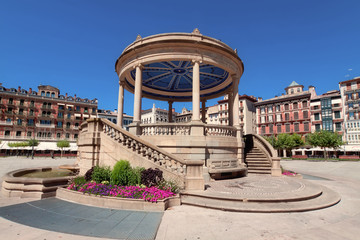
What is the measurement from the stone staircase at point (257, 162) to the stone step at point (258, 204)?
6835 millimetres

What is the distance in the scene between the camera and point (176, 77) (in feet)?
66.3

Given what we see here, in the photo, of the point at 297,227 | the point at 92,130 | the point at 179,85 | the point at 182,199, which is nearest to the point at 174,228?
the point at 182,199

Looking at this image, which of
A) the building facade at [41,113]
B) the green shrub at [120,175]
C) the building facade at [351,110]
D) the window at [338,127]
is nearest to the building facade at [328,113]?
the window at [338,127]

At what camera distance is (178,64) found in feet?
55.9

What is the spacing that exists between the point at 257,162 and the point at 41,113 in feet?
229

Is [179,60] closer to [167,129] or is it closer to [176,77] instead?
[167,129]

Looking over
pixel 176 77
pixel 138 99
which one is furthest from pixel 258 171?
pixel 176 77

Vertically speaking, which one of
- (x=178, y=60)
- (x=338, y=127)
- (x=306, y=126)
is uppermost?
(x=178, y=60)

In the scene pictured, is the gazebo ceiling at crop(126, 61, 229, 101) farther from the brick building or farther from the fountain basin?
the brick building

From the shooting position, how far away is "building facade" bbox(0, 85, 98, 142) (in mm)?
58531

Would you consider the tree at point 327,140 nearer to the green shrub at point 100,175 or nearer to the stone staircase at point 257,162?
the stone staircase at point 257,162

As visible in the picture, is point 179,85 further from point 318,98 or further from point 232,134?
point 318,98

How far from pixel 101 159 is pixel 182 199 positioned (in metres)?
5.13

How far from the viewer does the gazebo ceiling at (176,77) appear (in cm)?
1719
